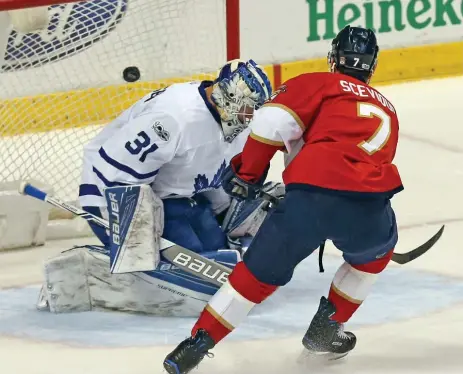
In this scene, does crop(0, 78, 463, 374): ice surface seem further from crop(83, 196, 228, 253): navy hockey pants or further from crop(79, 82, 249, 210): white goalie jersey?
crop(79, 82, 249, 210): white goalie jersey

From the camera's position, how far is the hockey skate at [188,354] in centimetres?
276

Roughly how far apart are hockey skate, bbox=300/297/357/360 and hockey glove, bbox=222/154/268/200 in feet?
1.11

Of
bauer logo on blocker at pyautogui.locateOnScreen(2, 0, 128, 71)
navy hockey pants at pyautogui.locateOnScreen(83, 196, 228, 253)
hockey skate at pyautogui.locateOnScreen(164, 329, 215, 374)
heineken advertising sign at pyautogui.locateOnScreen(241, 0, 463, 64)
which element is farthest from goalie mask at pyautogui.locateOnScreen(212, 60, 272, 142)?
heineken advertising sign at pyautogui.locateOnScreen(241, 0, 463, 64)

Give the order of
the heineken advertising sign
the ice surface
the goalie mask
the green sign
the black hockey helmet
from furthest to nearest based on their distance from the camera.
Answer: the green sign, the heineken advertising sign, the goalie mask, the ice surface, the black hockey helmet

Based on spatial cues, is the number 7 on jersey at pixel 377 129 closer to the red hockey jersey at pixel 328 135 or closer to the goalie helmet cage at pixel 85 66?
the red hockey jersey at pixel 328 135

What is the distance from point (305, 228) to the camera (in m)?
2.71

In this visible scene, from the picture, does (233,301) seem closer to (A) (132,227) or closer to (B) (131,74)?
(A) (132,227)

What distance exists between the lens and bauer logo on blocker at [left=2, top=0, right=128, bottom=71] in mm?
3838

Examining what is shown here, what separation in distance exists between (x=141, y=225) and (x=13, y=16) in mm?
915

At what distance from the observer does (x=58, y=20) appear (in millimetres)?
3836

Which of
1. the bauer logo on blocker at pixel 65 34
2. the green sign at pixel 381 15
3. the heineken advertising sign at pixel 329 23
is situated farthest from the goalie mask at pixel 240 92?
the green sign at pixel 381 15

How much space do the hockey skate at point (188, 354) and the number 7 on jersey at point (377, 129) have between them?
54cm

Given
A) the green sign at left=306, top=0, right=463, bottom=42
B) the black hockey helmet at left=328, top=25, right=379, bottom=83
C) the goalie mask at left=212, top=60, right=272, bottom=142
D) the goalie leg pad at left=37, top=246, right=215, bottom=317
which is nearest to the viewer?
the black hockey helmet at left=328, top=25, right=379, bottom=83

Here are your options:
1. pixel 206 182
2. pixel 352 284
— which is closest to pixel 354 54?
pixel 352 284
